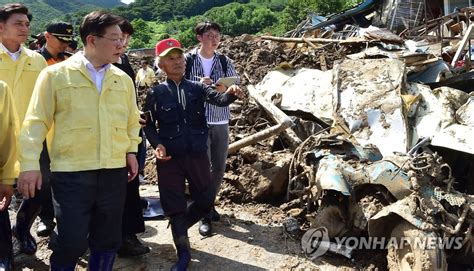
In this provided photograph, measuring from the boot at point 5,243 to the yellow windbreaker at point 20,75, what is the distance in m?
0.66

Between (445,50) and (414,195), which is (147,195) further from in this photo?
(445,50)

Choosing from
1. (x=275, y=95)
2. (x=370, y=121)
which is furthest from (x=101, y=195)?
(x=275, y=95)

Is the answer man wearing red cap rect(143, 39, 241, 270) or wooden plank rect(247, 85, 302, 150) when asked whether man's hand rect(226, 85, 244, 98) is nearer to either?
man wearing red cap rect(143, 39, 241, 270)

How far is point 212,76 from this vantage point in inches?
147

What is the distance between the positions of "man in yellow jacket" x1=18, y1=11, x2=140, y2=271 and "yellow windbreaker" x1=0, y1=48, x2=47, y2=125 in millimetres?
810

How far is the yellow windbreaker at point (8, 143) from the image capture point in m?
2.49

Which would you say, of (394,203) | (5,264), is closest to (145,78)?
(5,264)

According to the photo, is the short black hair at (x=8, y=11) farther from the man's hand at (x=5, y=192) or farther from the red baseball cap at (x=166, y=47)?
the man's hand at (x=5, y=192)

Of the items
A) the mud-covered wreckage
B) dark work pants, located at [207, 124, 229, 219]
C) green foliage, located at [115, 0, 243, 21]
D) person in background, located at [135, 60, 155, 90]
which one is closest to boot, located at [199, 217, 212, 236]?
dark work pants, located at [207, 124, 229, 219]

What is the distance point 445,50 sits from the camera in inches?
340

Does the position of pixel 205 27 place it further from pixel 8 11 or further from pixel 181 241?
pixel 181 241

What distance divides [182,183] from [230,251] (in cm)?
77

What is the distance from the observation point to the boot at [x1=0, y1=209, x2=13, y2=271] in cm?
278

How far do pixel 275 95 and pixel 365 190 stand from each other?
281cm
